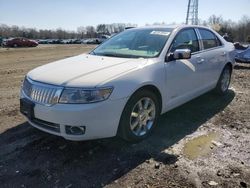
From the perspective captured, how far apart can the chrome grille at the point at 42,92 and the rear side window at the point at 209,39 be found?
3.26 metres

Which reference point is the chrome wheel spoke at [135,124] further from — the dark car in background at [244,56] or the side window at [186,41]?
the dark car in background at [244,56]

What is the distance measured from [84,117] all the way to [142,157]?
3.10 feet

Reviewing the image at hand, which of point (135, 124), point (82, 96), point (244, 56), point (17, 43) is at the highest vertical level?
point (82, 96)

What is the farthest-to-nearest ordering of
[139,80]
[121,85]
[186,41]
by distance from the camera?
[186,41] → [139,80] → [121,85]

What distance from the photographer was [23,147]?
4242 millimetres

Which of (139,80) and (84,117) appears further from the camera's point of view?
(139,80)

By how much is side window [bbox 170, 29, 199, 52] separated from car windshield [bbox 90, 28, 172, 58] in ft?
0.58

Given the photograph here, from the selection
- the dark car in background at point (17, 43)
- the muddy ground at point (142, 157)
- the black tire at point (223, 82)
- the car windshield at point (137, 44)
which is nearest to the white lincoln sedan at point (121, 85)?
the car windshield at point (137, 44)

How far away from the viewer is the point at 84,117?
11.6 feet

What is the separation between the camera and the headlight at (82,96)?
359cm

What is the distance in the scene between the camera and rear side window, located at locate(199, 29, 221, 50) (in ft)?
19.1

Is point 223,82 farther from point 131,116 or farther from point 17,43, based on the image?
point 17,43

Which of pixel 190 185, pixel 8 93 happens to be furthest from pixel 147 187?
pixel 8 93

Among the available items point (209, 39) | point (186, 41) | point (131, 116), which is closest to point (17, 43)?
point (209, 39)
